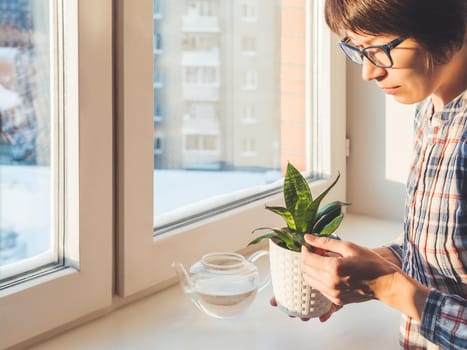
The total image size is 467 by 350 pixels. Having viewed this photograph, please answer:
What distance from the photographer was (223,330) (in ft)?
3.24

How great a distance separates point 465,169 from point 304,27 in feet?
2.62

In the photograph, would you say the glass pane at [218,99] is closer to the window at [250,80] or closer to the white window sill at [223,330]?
the window at [250,80]

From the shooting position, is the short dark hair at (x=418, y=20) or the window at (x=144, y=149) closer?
the short dark hair at (x=418, y=20)

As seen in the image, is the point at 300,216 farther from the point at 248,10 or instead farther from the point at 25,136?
the point at 248,10

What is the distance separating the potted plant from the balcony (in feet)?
1.26

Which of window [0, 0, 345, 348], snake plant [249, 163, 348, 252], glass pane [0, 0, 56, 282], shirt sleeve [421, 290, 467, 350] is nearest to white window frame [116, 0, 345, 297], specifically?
window [0, 0, 345, 348]

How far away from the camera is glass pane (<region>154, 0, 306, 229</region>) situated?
1161 millimetres

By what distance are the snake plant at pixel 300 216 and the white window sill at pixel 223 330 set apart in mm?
147

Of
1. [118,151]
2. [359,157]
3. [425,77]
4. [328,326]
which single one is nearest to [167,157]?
[118,151]

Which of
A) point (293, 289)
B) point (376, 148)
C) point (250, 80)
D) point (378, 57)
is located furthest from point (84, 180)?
point (376, 148)

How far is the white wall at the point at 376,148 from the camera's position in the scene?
61.9 inches

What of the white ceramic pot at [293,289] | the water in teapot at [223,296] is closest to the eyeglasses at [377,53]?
the white ceramic pot at [293,289]

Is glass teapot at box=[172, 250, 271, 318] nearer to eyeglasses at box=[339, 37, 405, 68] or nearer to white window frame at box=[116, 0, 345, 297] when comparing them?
white window frame at box=[116, 0, 345, 297]

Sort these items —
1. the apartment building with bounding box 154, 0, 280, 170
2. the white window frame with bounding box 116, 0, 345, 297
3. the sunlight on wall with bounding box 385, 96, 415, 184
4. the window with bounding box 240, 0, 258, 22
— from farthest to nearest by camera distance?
the sunlight on wall with bounding box 385, 96, 415, 184 → the window with bounding box 240, 0, 258, 22 → the apartment building with bounding box 154, 0, 280, 170 → the white window frame with bounding box 116, 0, 345, 297
